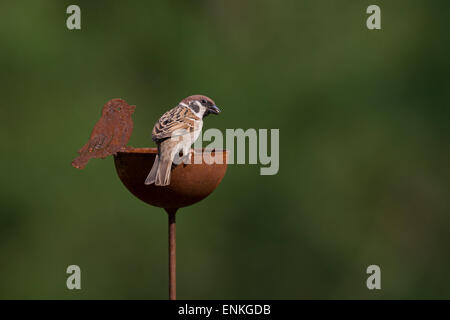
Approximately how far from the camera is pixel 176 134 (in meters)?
2.27

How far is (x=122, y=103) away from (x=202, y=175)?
1.29 feet

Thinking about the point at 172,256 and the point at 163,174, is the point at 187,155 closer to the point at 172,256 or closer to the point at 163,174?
the point at 163,174

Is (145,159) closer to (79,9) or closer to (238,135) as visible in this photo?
(238,135)

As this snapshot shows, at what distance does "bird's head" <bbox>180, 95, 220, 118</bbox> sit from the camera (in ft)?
7.83

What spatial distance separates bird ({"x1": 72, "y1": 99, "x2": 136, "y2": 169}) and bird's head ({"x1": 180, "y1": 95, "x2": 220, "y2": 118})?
221 millimetres

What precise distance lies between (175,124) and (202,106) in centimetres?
Result: 14

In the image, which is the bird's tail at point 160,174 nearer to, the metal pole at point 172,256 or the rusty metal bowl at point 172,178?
the rusty metal bowl at point 172,178

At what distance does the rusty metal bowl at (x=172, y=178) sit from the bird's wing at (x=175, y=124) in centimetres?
8

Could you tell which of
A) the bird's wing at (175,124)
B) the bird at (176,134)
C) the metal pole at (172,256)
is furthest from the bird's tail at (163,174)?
the metal pole at (172,256)

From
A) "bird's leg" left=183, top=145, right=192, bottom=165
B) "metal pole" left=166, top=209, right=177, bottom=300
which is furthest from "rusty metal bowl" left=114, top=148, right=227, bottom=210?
"metal pole" left=166, top=209, right=177, bottom=300

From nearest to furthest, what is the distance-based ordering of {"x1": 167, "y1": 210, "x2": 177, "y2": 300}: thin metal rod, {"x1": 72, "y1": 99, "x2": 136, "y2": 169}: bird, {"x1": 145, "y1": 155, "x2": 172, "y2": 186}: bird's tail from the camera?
{"x1": 145, "y1": 155, "x2": 172, "y2": 186}: bird's tail, {"x1": 72, "y1": 99, "x2": 136, "y2": 169}: bird, {"x1": 167, "y1": 210, "x2": 177, "y2": 300}: thin metal rod

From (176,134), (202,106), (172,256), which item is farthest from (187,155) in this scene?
(172,256)

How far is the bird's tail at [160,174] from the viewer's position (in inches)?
84.0

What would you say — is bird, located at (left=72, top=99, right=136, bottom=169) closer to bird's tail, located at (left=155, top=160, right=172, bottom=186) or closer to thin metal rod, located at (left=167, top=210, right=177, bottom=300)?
bird's tail, located at (left=155, top=160, right=172, bottom=186)
